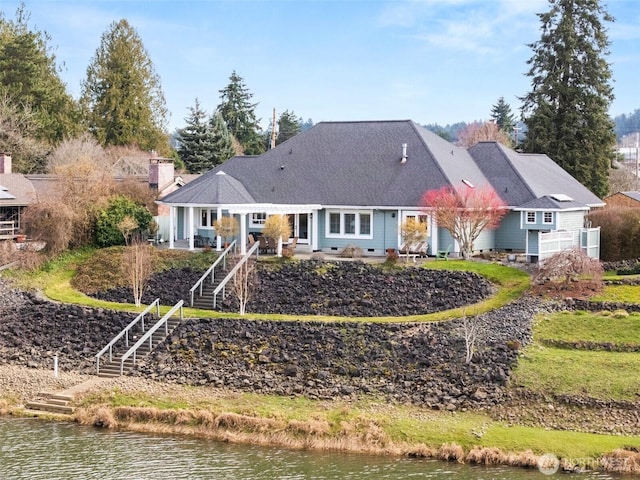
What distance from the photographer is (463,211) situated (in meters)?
35.8

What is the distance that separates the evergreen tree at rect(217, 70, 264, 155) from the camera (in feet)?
249

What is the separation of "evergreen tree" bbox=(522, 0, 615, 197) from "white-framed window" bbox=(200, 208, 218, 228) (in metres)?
23.2

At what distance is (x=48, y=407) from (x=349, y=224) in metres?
16.6

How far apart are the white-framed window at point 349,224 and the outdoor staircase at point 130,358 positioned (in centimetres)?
1018

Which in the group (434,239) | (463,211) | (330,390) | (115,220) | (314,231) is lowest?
(330,390)

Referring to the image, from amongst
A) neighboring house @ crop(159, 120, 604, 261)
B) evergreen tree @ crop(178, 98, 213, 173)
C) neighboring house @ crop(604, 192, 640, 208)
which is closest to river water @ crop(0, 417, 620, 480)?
neighboring house @ crop(159, 120, 604, 261)

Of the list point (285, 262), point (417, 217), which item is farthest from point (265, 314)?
point (417, 217)

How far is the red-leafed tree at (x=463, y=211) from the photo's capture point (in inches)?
1411

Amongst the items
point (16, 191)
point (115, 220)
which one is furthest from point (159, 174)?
point (115, 220)

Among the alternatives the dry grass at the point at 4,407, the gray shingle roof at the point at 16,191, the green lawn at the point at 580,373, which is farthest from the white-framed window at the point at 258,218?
the green lawn at the point at 580,373

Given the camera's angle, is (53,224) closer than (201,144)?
Yes

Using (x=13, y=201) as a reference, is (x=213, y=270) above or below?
below

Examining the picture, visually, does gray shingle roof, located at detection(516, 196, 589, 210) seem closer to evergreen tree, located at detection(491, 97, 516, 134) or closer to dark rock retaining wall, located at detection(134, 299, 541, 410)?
dark rock retaining wall, located at detection(134, 299, 541, 410)

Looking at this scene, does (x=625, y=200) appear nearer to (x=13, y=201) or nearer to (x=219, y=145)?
(x=219, y=145)
